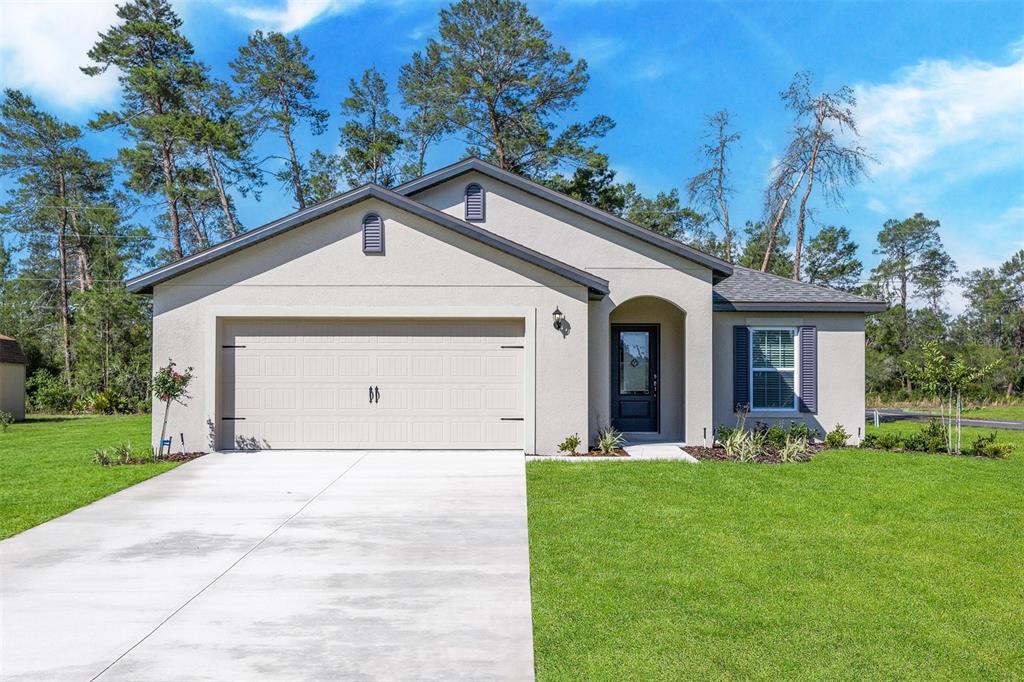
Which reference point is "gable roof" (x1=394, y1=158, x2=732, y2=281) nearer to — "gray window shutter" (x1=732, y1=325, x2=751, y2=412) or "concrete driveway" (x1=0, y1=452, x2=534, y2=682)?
"gray window shutter" (x1=732, y1=325, x2=751, y2=412)

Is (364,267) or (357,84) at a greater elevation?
(357,84)

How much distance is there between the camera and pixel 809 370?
14.0 meters

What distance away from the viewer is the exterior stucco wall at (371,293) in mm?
11805

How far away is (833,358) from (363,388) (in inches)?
370

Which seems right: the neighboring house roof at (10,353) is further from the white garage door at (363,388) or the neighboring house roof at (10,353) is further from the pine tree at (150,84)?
the white garage door at (363,388)

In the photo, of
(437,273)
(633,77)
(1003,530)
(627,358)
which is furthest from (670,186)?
(1003,530)

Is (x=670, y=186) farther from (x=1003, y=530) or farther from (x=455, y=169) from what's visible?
(x=1003, y=530)

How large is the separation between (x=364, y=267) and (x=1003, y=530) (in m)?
9.53

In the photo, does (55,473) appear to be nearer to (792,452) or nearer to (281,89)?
(792,452)

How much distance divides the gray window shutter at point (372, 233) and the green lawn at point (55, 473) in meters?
4.66

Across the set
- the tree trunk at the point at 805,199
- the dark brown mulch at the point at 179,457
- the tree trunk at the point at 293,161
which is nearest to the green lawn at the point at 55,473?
the dark brown mulch at the point at 179,457

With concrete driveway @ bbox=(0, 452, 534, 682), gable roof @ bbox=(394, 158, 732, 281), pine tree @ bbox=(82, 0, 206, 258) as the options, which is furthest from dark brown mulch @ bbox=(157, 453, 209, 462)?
pine tree @ bbox=(82, 0, 206, 258)

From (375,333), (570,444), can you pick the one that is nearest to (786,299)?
(570,444)

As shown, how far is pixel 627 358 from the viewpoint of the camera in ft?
47.6
